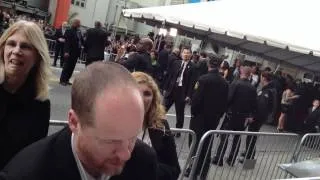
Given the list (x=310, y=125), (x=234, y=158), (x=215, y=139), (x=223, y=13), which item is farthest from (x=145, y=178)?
(x=310, y=125)

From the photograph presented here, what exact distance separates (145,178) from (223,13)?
8.20 metres

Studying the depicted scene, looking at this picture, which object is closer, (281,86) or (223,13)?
(223,13)

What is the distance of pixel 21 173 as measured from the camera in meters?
1.36

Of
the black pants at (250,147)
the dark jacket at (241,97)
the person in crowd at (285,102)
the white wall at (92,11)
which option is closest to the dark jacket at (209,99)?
the dark jacket at (241,97)

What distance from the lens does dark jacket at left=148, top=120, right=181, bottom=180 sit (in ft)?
9.98

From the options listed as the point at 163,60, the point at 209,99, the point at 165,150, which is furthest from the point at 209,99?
the point at 163,60

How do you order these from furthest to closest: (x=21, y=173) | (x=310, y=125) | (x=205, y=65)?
(x=205, y=65)
(x=310, y=125)
(x=21, y=173)

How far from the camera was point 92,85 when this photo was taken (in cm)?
126

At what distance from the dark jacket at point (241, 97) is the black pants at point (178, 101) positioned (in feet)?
5.75

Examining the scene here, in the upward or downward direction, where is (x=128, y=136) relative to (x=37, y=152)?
upward

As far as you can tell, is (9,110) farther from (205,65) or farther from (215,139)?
(205,65)

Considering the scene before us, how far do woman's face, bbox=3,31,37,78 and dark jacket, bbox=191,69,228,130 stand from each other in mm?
4885

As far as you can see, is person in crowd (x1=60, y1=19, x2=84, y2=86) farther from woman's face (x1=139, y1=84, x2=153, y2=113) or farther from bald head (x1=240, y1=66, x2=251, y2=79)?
woman's face (x1=139, y1=84, x2=153, y2=113)

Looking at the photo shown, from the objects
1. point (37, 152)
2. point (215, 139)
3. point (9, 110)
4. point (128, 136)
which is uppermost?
point (128, 136)
